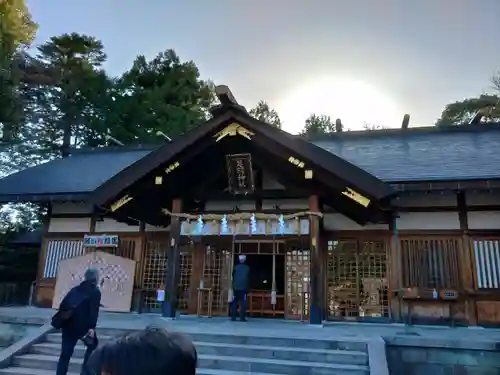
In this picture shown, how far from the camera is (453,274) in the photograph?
8.92 meters

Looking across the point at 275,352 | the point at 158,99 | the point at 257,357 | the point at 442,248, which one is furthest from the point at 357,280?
the point at 158,99

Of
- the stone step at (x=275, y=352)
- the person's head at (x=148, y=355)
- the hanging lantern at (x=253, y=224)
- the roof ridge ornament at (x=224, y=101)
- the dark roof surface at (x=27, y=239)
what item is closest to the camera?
the person's head at (x=148, y=355)

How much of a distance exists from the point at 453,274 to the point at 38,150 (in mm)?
20071

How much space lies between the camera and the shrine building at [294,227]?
8.59 meters

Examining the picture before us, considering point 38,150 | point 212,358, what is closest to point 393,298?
point 212,358

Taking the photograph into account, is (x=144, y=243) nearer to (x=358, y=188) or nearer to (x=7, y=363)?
(x=7, y=363)

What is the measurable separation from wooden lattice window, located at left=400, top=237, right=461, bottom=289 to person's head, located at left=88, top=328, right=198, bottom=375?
8776mm

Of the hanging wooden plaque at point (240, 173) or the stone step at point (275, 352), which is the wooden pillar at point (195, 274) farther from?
the stone step at point (275, 352)

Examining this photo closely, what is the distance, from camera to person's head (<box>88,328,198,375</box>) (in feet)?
3.71

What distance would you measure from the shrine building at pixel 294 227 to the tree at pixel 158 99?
39.6 ft

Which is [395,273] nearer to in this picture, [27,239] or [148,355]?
[148,355]

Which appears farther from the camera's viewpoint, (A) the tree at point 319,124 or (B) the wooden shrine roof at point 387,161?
(A) the tree at point 319,124

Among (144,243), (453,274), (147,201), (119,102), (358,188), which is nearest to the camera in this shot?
(358,188)

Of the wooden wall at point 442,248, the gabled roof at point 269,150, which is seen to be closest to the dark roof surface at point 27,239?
the gabled roof at point 269,150
